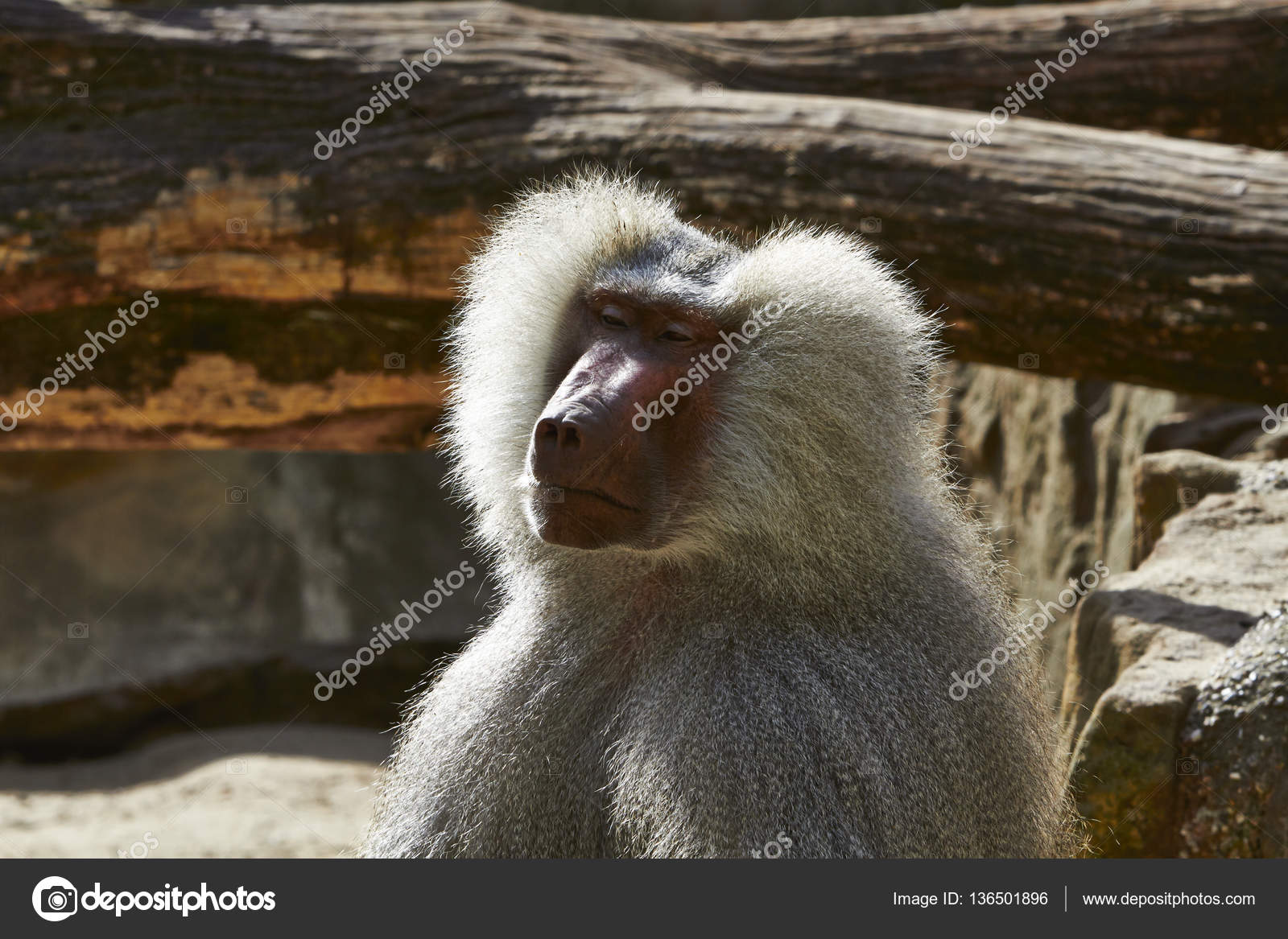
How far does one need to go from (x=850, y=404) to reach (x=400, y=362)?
240 cm

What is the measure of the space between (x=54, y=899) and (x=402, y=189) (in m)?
2.59

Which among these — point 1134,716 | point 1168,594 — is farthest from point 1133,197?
point 1134,716

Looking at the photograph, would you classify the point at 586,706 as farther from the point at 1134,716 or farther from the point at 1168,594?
the point at 1168,594

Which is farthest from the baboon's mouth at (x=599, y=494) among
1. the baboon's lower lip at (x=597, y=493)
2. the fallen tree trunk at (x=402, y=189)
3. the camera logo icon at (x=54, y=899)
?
the fallen tree trunk at (x=402, y=189)

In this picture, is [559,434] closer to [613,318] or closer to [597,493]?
[597,493]

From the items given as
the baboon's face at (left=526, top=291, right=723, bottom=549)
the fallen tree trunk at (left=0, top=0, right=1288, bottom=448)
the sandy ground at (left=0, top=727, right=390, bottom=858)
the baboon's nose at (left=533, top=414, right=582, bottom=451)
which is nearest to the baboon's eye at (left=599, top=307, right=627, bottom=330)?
the baboon's face at (left=526, top=291, right=723, bottom=549)

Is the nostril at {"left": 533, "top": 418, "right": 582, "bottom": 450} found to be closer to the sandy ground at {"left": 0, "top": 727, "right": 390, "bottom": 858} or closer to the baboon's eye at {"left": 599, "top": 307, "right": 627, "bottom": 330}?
the baboon's eye at {"left": 599, "top": 307, "right": 627, "bottom": 330}

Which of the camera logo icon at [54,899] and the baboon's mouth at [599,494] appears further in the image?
the baboon's mouth at [599,494]

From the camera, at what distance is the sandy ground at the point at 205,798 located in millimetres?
5266

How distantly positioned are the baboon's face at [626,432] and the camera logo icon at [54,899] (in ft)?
3.68

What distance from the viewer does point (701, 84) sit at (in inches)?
181

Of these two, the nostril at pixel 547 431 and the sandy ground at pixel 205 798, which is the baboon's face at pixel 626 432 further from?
the sandy ground at pixel 205 798

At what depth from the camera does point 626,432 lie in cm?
243

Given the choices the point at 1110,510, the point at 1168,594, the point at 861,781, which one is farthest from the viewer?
the point at 1110,510
